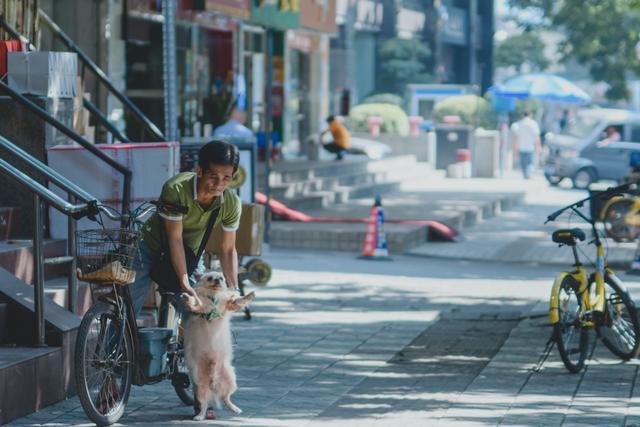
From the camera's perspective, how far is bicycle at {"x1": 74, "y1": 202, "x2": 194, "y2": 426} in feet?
25.4

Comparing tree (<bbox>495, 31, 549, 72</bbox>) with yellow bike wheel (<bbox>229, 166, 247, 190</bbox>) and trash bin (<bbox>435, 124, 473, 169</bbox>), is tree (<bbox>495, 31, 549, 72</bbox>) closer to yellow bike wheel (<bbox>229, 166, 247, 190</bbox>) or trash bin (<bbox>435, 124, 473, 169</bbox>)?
trash bin (<bbox>435, 124, 473, 169</bbox>)

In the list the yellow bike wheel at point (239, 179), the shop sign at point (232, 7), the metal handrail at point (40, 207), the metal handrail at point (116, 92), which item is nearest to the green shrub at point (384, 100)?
the shop sign at point (232, 7)

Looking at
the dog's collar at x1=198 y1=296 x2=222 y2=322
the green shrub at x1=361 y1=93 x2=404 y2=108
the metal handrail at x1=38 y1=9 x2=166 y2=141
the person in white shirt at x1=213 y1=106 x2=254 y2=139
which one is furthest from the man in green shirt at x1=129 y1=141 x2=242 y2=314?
the green shrub at x1=361 y1=93 x2=404 y2=108

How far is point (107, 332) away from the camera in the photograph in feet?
26.2

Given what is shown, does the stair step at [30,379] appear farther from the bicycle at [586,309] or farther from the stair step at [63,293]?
the bicycle at [586,309]

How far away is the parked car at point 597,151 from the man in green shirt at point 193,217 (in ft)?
85.3

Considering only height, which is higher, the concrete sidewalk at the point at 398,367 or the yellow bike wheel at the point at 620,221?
the yellow bike wheel at the point at 620,221

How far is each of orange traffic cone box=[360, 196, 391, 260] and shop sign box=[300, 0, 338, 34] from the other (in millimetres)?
13021

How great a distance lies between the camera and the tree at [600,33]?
5259 centimetres

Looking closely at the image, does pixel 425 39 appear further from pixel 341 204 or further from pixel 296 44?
pixel 341 204

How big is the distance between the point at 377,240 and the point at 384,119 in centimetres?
2002

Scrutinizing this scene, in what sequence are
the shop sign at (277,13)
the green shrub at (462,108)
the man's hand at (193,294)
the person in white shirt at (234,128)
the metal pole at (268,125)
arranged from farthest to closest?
1. the green shrub at (462,108)
2. the shop sign at (277,13)
3. the person in white shirt at (234,128)
4. the metal pole at (268,125)
5. the man's hand at (193,294)

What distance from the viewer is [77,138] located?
34.4 ft

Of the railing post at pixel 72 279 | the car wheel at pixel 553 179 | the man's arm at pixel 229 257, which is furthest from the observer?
the car wheel at pixel 553 179
